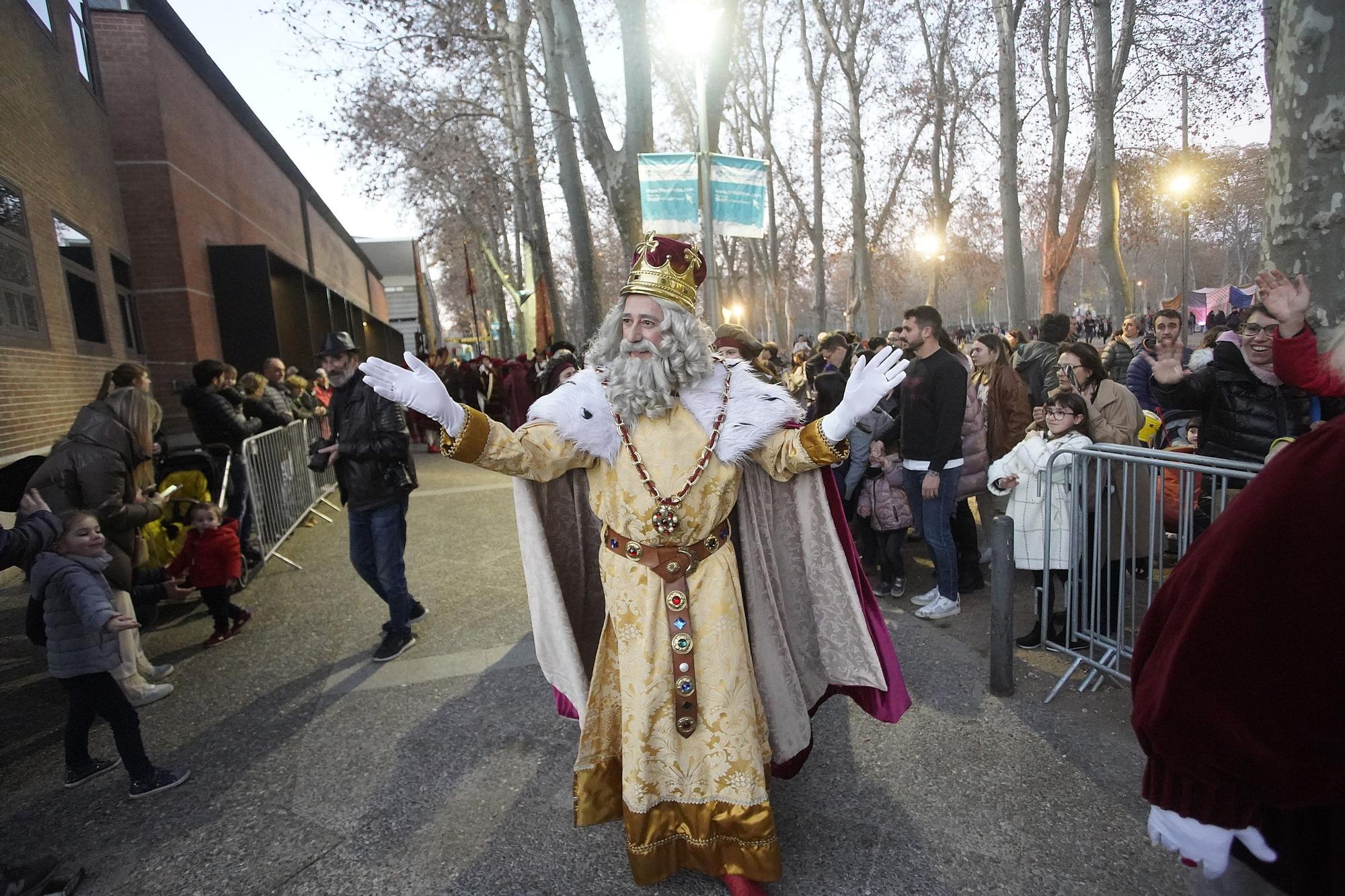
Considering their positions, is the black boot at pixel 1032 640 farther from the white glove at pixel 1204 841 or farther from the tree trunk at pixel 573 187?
the tree trunk at pixel 573 187

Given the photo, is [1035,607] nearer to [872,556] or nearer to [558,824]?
[872,556]

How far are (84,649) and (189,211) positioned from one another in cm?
1163

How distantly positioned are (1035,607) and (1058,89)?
664 inches

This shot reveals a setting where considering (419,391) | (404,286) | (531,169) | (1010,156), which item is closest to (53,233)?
(531,169)

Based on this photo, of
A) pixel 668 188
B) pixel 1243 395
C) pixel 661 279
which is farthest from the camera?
pixel 668 188

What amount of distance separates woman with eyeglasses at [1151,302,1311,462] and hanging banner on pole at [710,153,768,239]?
769 centimetres

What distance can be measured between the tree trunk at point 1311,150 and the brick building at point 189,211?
13038 mm

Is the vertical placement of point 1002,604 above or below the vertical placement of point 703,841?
above

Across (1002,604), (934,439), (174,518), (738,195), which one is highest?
(738,195)

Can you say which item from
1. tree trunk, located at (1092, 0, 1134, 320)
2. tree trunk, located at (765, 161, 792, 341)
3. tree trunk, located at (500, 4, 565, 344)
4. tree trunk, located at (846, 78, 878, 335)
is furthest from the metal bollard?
tree trunk, located at (765, 161, 792, 341)

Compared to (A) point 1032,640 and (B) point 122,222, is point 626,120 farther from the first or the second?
(A) point 1032,640

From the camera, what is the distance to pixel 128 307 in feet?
37.3

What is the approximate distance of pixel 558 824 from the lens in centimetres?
296

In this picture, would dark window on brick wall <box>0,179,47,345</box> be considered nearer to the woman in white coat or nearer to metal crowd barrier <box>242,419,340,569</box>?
metal crowd barrier <box>242,419,340,569</box>
